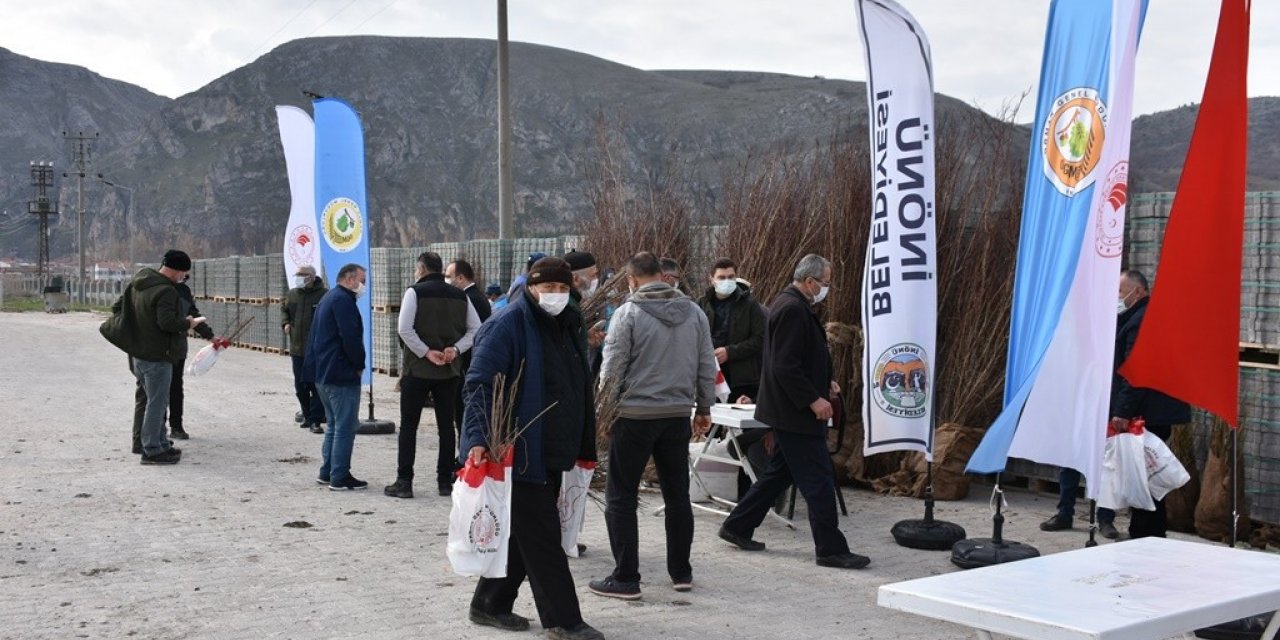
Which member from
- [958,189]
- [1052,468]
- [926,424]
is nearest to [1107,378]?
[926,424]

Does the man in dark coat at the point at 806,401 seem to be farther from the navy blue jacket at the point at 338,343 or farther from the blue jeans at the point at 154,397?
the blue jeans at the point at 154,397

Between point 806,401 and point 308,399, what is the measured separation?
8.09 meters

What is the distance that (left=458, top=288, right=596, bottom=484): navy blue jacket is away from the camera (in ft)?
18.9

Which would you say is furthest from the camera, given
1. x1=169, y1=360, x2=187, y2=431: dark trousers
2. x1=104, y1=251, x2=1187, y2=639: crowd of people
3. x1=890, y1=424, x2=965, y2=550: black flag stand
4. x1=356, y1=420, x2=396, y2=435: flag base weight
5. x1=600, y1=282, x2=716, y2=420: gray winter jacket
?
x1=356, y1=420, x2=396, y2=435: flag base weight

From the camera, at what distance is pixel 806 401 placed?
24.3 ft

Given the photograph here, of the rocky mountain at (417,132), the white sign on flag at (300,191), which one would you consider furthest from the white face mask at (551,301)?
the rocky mountain at (417,132)

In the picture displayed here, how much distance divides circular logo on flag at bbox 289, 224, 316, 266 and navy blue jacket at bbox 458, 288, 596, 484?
9.30m

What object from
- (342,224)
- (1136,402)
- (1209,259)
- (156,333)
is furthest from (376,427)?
(1209,259)

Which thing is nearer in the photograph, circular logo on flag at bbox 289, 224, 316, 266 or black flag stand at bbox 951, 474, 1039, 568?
black flag stand at bbox 951, 474, 1039, 568

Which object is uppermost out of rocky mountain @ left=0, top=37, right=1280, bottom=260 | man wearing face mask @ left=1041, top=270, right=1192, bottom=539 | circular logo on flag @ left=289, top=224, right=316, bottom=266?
rocky mountain @ left=0, top=37, right=1280, bottom=260

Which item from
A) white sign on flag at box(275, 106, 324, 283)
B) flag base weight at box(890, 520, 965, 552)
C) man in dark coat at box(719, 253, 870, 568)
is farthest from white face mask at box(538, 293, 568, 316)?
white sign on flag at box(275, 106, 324, 283)

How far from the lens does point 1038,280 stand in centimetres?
713

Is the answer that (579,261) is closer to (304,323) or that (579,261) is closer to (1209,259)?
(1209,259)

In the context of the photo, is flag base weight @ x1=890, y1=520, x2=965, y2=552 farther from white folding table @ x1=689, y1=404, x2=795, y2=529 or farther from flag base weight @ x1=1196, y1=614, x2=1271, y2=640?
flag base weight @ x1=1196, y1=614, x2=1271, y2=640
